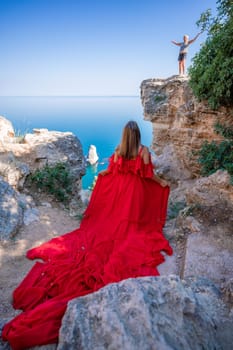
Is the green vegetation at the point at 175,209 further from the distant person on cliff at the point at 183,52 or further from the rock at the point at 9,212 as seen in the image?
the distant person on cliff at the point at 183,52

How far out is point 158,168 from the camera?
902cm

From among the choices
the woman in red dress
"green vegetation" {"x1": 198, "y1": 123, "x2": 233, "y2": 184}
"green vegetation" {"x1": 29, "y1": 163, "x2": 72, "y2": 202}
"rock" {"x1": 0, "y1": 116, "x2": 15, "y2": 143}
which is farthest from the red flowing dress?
"rock" {"x1": 0, "y1": 116, "x2": 15, "y2": 143}

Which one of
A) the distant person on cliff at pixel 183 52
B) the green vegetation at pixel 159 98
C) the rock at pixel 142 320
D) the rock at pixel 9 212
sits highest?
the distant person on cliff at pixel 183 52

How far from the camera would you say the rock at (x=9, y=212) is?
3800 millimetres

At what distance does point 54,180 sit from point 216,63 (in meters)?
5.16

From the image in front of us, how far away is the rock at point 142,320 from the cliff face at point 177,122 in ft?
19.8

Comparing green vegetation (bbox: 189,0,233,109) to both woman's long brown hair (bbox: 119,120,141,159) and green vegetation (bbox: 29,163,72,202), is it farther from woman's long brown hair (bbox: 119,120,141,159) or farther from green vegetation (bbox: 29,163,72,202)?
green vegetation (bbox: 29,163,72,202)

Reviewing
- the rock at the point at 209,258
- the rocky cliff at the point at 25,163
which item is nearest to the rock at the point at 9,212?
the rocky cliff at the point at 25,163

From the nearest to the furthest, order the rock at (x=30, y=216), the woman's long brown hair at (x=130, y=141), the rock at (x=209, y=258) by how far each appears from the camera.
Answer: the rock at (x=209, y=258) < the woman's long brown hair at (x=130, y=141) < the rock at (x=30, y=216)

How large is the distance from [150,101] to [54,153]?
6.69 meters

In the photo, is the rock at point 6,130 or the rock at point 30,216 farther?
the rock at point 6,130

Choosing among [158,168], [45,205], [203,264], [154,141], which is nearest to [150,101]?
[154,141]

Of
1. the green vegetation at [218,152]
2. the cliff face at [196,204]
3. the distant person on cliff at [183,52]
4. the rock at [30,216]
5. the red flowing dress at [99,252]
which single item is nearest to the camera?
the red flowing dress at [99,252]

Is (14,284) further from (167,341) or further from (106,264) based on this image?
(167,341)
